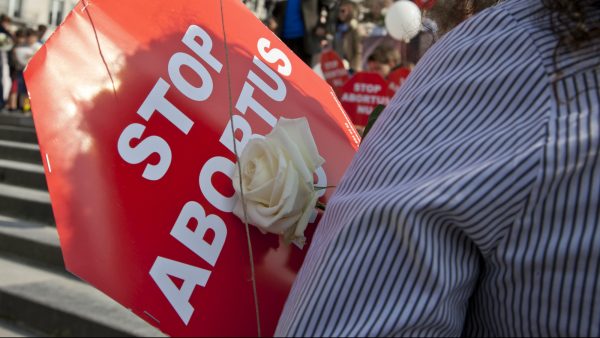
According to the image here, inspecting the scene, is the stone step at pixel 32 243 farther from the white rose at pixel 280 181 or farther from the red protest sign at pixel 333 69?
the white rose at pixel 280 181

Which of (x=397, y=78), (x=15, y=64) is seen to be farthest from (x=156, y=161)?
(x=15, y=64)

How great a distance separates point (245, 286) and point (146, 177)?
164 millimetres

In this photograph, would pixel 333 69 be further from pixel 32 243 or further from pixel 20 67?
pixel 20 67

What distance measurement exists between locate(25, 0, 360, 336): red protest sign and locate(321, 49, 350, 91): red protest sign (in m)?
5.15

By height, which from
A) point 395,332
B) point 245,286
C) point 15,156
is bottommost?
point 15,156

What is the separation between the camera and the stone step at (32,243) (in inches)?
153

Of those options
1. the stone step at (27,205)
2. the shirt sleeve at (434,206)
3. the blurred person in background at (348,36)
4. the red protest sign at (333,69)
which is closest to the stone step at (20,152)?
the stone step at (27,205)

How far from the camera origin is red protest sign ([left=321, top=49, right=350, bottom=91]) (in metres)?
6.04

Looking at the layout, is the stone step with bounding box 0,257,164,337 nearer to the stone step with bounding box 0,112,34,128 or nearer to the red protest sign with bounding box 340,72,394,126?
the red protest sign with bounding box 340,72,394,126

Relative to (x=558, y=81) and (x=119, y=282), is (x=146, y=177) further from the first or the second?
(x=558, y=81)

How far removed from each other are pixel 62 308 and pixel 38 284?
44 cm

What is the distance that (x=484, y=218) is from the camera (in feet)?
1.85

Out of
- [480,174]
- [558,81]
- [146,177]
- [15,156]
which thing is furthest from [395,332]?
[15,156]

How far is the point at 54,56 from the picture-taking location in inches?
31.0
